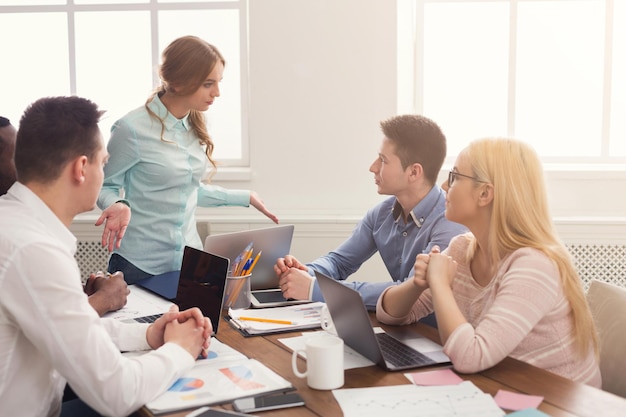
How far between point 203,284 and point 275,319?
0.25m

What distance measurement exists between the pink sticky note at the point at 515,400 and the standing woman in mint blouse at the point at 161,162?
159 centimetres

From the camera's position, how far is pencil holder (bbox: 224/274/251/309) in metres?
2.04

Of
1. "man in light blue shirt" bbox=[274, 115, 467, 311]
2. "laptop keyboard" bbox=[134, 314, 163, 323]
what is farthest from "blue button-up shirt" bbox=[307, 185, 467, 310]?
"laptop keyboard" bbox=[134, 314, 163, 323]

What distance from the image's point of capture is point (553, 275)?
1.65m

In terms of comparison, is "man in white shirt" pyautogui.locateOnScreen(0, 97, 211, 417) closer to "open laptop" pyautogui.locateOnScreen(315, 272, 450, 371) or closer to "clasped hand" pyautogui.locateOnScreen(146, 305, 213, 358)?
"clasped hand" pyautogui.locateOnScreen(146, 305, 213, 358)

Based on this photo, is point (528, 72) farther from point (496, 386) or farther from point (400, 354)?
point (496, 386)

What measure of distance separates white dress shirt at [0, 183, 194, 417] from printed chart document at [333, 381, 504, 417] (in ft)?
1.26

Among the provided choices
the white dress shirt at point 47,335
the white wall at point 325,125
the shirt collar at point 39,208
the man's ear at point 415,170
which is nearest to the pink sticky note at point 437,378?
the white dress shirt at point 47,335

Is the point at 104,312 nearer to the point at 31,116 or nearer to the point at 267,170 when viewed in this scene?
the point at 31,116

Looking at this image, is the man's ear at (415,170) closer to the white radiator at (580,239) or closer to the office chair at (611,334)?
the office chair at (611,334)

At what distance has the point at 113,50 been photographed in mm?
4176

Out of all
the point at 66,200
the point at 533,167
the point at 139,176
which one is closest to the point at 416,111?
the point at 139,176

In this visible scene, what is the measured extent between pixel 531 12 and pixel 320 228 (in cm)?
173

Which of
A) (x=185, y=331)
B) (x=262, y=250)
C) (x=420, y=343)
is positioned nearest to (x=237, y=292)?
(x=262, y=250)
